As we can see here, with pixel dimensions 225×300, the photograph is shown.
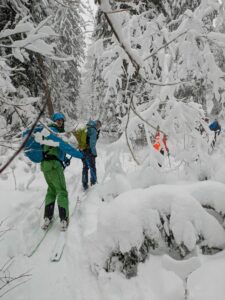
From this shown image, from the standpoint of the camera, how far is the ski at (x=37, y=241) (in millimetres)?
4823

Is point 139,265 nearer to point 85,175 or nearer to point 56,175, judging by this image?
point 56,175

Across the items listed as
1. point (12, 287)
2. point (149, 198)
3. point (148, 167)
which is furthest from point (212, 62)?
point (12, 287)

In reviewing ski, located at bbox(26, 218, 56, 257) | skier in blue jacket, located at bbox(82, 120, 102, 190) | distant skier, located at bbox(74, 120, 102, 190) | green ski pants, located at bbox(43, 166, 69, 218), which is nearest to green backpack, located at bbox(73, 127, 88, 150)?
distant skier, located at bbox(74, 120, 102, 190)

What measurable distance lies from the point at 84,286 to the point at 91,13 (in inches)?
131

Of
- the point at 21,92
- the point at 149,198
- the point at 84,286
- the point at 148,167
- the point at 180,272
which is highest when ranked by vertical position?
the point at 21,92

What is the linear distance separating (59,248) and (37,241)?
566 mm

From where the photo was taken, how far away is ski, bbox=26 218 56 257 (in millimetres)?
4823

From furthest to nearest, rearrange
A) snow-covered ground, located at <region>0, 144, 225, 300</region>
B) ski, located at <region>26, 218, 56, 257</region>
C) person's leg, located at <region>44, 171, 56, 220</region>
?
person's leg, located at <region>44, 171, 56, 220</region> → ski, located at <region>26, 218, 56, 257</region> → snow-covered ground, located at <region>0, 144, 225, 300</region>

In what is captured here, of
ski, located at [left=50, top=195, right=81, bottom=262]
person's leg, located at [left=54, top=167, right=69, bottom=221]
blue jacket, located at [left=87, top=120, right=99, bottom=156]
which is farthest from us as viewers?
blue jacket, located at [left=87, top=120, right=99, bottom=156]

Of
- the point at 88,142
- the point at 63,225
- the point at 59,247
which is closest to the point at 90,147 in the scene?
the point at 88,142

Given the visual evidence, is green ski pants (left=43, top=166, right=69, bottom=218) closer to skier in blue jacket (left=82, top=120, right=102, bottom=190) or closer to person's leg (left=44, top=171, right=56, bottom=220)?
person's leg (left=44, top=171, right=56, bottom=220)

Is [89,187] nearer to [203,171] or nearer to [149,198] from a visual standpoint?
[203,171]

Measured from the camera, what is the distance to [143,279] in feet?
12.3

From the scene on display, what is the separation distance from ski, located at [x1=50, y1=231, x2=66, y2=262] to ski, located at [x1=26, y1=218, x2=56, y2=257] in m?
0.30
